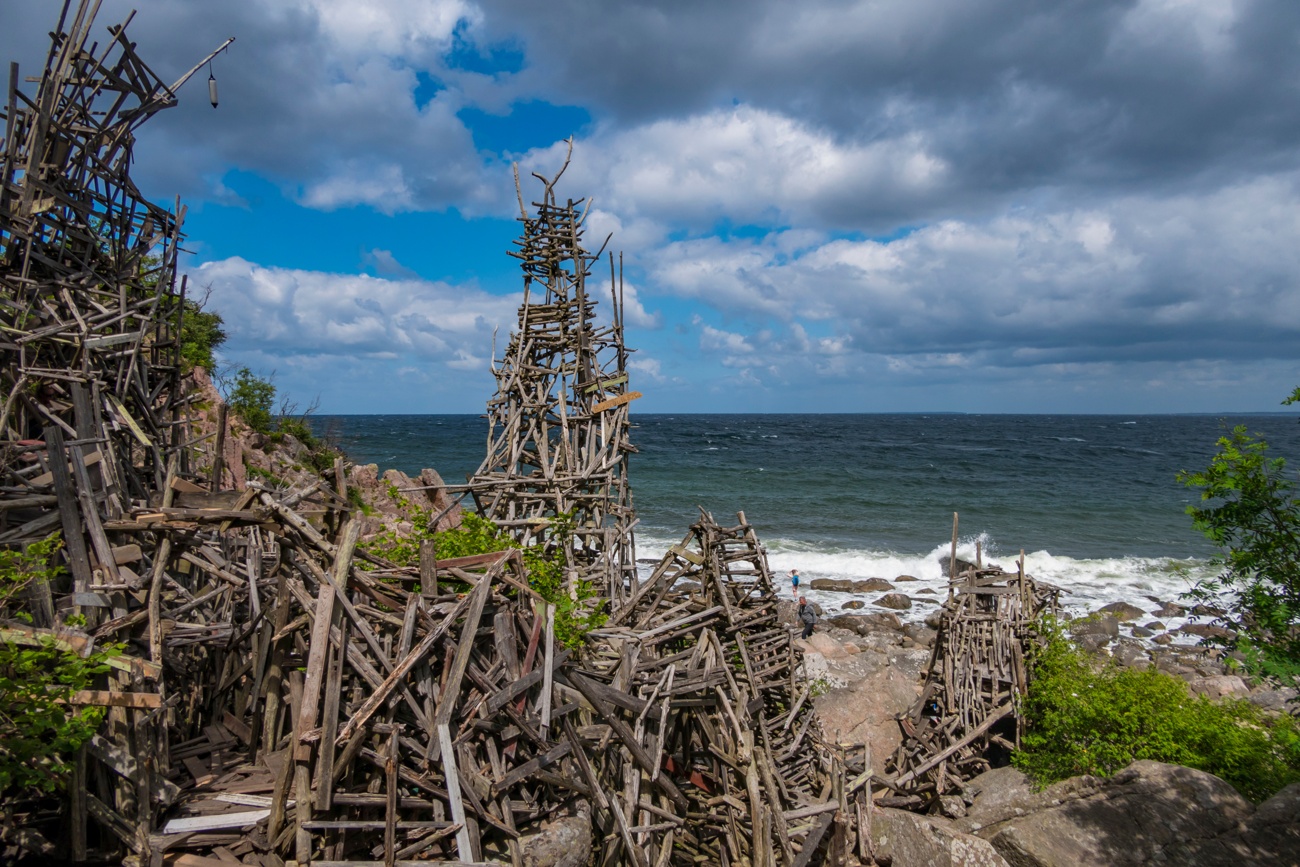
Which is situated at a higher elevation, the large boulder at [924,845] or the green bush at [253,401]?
the green bush at [253,401]

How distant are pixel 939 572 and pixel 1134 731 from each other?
2038 centimetres

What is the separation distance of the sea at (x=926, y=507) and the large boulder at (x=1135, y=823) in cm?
276

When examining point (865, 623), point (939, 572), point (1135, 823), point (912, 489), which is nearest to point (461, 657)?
point (1135, 823)

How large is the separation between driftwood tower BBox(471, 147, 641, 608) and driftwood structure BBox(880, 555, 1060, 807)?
5770mm

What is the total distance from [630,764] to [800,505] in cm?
3652

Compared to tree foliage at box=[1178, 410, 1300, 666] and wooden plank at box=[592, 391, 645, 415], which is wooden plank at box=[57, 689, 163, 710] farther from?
tree foliage at box=[1178, 410, 1300, 666]

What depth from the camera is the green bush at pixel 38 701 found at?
5113mm

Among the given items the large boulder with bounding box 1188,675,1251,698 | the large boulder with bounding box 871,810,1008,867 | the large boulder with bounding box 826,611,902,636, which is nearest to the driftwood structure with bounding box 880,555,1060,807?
the large boulder with bounding box 871,810,1008,867

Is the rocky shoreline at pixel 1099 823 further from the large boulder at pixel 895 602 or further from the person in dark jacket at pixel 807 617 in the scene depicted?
the large boulder at pixel 895 602

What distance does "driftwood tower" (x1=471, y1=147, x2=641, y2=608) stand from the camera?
43.1 feet

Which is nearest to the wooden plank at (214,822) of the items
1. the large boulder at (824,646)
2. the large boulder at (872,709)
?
the large boulder at (872,709)

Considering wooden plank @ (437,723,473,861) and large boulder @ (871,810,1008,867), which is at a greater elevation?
wooden plank @ (437,723,473,861)

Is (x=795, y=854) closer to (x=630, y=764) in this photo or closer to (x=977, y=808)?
(x=630, y=764)

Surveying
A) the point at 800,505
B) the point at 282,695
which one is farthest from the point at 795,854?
the point at 800,505
